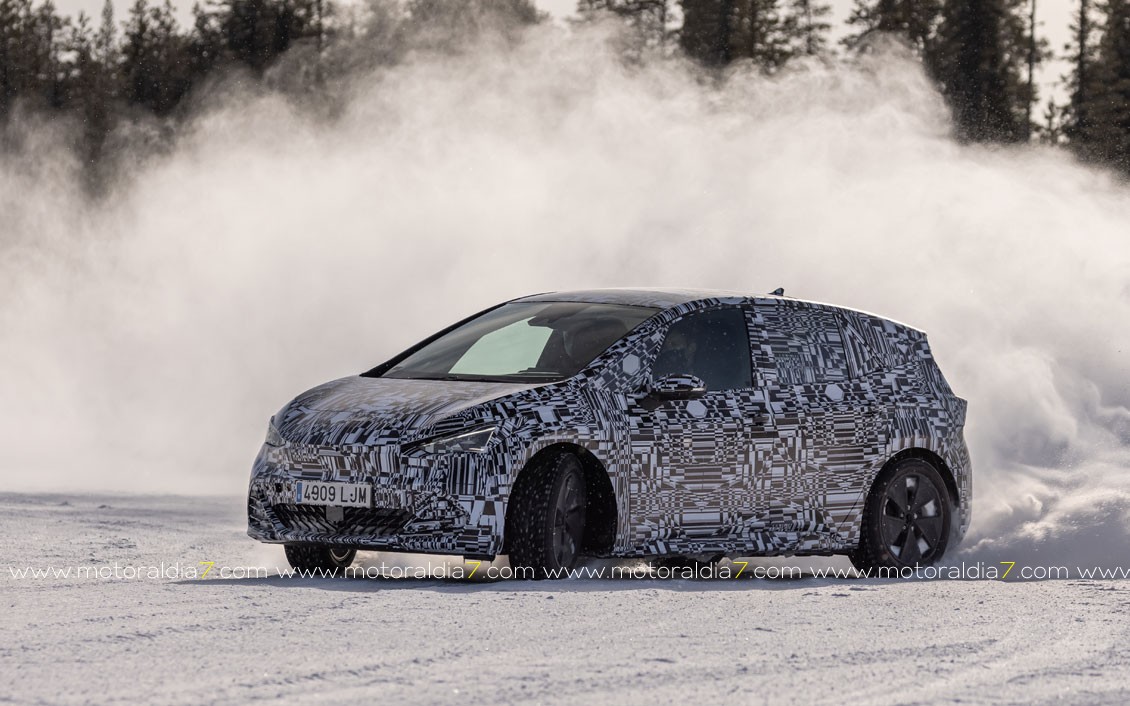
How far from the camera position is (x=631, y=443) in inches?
348

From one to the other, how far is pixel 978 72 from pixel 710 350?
50480 mm

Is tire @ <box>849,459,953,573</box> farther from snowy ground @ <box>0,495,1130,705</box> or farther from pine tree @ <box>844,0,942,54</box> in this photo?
pine tree @ <box>844,0,942,54</box>

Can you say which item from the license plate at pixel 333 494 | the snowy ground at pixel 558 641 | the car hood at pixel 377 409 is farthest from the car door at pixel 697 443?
the license plate at pixel 333 494

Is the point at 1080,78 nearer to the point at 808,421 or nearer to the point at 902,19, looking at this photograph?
the point at 902,19

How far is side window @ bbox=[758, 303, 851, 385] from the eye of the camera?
9.66 meters

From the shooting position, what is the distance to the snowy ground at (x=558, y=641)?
586 centimetres

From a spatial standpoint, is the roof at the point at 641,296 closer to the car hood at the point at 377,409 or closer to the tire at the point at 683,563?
the car hood at the point at 377,409

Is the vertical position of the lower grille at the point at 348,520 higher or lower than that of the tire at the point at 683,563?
higher

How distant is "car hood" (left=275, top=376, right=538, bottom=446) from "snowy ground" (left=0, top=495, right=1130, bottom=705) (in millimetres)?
651

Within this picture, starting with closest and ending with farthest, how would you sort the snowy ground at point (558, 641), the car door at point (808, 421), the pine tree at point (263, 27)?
1. the snowy ground at point (558, 641)
2. the car door at point (808, 421)
3. the pine tree at point (263, 27)

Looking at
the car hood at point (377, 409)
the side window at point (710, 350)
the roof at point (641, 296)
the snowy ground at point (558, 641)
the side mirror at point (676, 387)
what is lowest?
the snowy ground at point (558, 641)

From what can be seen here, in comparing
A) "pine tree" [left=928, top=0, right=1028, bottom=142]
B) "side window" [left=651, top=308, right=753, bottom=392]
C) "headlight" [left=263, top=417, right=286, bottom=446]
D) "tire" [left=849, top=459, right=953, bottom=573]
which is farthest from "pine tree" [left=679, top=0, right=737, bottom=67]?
"headlight" [left=263, top=417, right=286, bottom=446]

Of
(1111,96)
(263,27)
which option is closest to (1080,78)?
(1111,96)

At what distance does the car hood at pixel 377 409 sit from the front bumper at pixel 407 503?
73mm
